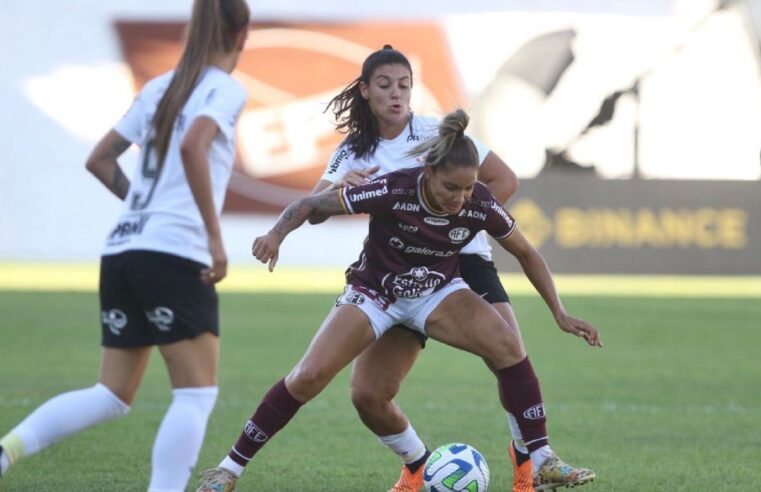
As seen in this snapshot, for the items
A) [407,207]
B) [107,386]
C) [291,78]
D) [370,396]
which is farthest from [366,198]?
[291,78]

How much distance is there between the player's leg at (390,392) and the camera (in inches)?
233

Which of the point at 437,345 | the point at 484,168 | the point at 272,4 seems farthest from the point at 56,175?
the point at 484,168

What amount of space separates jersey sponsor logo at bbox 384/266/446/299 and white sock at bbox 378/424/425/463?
2.33 feet

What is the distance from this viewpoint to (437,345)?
542 inches

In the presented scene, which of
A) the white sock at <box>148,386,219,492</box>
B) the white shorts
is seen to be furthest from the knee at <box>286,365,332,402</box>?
the white sock at <box>148,386,219,492</box>

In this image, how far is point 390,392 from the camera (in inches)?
234

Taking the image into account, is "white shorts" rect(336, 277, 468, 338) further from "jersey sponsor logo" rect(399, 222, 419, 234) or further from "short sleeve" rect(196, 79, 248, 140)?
"short sleeve" rect(196, 79, 248, 140)

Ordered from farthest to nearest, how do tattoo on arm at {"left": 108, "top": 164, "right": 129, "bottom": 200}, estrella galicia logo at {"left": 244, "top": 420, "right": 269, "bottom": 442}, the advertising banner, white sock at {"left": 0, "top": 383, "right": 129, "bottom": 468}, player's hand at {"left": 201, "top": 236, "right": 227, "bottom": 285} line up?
the advertising banner, estrella galicia logo at {"left": 244, "top": 420, "right": 269, "bottom": 442}, tattoo on arm at {"left": 108, "top": 164, "right": 129, "bottom": 200}, white sock at {"left": 0, "top": 383, "right": 129, "bottom": 468}, player's hand at {"left": 201, "top": 236, "right": 227, "bottom": 285}

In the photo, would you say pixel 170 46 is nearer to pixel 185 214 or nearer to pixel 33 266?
pixel 33 266

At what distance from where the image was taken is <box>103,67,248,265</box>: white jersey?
4777 mm

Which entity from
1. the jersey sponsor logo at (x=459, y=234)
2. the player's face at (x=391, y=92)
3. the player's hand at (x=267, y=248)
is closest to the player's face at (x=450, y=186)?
the jersey sponsor logo at (x=459, y=234)

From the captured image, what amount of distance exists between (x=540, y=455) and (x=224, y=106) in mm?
2075

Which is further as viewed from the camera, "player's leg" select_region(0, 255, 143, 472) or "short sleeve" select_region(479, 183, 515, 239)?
"short sleeve" select_region(479, 183, 515, 239)

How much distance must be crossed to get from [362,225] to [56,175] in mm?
5750
